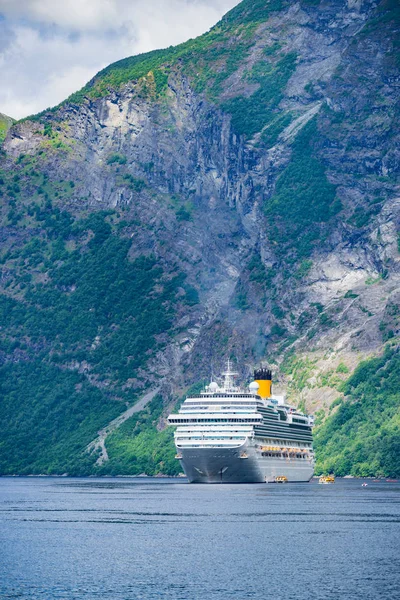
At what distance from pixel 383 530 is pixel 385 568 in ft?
85.0

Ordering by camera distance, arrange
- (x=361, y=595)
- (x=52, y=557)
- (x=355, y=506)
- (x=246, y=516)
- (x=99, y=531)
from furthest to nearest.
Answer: (x=355, y=506)
(x=246, y=516)
(x=99, y=531)
(x=52, y=557)
(x=361, y=595)

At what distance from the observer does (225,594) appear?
91.6 m

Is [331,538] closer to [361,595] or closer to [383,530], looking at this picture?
[383,530]

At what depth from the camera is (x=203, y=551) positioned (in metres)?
112

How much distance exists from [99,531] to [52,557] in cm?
2062

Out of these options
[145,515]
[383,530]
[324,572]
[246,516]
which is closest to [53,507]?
[145,515]

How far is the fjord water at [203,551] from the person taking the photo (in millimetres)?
93562

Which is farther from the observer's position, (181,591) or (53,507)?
(53,507)

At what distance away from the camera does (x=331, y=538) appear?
121 meters

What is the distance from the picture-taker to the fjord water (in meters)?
93.6

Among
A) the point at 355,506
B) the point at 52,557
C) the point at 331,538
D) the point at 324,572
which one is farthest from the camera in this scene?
the point at 355,506

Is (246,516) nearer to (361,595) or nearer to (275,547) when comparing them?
(275,547)

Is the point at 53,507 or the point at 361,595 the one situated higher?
the point at 53,507

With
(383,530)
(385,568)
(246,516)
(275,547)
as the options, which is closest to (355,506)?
(246,516)
